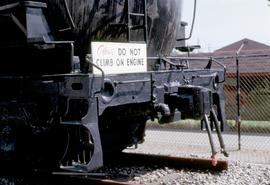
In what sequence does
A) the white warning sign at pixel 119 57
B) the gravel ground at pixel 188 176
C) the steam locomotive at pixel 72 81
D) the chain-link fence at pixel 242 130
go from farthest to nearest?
the chain-link fence at pixel 242 130
the gravel ground at pixel 188 176
the white warning sign at pixel 119 57
the steam locomotive at pixel 72 81

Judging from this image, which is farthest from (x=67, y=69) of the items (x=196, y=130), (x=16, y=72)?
(x=196, y=130)

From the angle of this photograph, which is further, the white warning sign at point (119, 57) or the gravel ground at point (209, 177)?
the gravel ground at point (209, 177)

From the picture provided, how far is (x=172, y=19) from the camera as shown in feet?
21.9

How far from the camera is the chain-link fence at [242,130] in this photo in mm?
9969

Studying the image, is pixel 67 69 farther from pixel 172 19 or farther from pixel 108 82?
pixel 172 19

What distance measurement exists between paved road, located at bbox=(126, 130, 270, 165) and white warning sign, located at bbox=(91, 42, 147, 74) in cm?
351

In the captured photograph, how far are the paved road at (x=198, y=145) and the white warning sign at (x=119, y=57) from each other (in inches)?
138

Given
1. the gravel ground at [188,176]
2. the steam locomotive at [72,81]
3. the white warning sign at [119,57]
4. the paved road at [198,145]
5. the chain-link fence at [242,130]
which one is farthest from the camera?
the chain-link fence at [242,130]

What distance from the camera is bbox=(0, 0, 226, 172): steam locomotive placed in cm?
511

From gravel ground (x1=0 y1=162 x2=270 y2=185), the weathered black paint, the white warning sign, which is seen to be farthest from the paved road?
the white warning sign

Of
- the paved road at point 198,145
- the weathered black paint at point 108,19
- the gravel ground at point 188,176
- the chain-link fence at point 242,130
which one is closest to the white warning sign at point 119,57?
the weathered black paint at point 108,19

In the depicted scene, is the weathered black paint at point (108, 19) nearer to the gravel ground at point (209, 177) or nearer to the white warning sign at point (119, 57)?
the white warning sign at point (119, 57)

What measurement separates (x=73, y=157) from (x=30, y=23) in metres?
1.49

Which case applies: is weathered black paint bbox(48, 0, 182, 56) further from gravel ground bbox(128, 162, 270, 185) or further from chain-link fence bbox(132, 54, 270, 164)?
chain-link fence bbox(132, 54, 270, 164)
